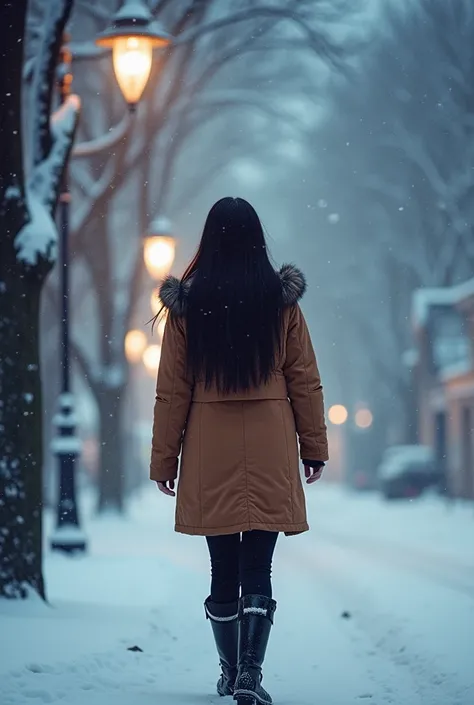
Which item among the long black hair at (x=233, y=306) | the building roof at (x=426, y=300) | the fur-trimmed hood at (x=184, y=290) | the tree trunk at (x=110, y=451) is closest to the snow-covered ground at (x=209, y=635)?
the long black hair at (x=233, y=306)

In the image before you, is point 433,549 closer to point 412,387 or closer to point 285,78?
point 285,78

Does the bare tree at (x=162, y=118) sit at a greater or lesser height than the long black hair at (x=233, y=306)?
greater

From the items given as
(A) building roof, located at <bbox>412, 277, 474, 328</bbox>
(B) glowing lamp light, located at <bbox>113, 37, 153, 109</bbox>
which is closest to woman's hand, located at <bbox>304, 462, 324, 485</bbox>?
(B) glowing lamp light, located at <bbox>113, 37, 153, 109</bbox>

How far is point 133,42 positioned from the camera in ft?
35.7

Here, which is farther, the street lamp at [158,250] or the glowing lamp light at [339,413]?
the glowing lamp light at [339,413]

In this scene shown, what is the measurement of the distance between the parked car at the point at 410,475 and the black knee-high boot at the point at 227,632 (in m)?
32.6

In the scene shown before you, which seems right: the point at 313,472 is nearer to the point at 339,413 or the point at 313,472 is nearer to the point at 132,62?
the point at 132,62

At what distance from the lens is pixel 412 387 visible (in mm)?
41062

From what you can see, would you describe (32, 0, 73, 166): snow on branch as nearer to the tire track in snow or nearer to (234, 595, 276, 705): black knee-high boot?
the tire track in snow

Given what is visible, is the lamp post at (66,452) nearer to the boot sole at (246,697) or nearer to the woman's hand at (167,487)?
the woman's hand at (167,487)

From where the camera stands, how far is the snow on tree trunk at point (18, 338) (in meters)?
7.74

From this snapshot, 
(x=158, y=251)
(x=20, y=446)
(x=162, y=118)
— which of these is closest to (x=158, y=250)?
(x=158, y=251)

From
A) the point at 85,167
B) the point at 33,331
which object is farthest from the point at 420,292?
the point at 33,331

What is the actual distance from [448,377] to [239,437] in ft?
105
